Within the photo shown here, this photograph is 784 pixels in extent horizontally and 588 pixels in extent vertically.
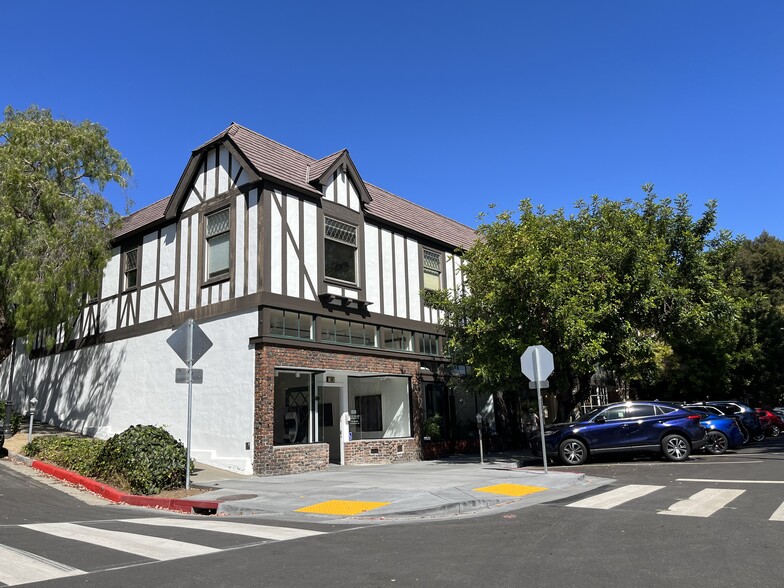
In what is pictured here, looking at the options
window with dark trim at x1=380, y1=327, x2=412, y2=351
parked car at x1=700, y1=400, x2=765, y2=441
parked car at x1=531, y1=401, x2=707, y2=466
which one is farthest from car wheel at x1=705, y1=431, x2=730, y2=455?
window with dark trim at x1=380, y1=327, x2=412, y2=351

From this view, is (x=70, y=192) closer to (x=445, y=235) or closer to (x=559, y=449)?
(x=445, y=235)

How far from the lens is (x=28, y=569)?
227 inches

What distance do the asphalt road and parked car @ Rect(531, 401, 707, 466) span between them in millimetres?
5279

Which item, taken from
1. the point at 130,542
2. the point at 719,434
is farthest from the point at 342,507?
the point at 719,434

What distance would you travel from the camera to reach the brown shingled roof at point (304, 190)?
17.9 meters

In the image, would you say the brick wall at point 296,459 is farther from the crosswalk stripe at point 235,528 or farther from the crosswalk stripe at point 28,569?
the crosswalk stripe at point 28,569

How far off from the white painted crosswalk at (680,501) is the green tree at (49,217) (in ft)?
51.5

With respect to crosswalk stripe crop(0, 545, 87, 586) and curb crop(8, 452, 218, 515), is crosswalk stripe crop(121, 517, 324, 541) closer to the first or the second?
curb crop(8, 452, 218, 515)

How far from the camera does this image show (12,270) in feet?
57.2

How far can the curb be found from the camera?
33.2 ft

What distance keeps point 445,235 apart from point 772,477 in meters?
15.0

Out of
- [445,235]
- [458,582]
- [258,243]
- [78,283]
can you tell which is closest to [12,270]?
[78,283]

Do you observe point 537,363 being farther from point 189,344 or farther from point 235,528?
point 235,528

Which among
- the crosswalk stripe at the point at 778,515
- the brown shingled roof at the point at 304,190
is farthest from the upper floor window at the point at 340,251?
the crosswalk stripe at the point at 778,515
